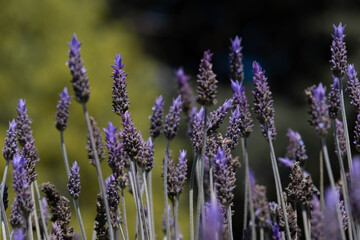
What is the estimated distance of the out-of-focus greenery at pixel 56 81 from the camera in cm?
511

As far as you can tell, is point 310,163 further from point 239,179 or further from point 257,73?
point 257,73

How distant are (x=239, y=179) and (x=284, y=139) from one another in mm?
872

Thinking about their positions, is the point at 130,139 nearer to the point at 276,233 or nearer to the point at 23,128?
the point at 23,128

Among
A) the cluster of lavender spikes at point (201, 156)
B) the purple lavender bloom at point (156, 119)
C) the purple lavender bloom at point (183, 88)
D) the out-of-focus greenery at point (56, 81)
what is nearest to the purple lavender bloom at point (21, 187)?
the cluster of lavender spikes at point (201, 156)

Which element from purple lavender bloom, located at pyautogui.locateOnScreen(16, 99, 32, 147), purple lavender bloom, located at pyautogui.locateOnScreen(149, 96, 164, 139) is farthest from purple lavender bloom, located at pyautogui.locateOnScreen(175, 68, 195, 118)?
purple lavender bloom, located at pyautogui.locateOnScreen(16, 99, 32, 147)

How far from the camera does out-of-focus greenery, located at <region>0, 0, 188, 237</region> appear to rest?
5.11m

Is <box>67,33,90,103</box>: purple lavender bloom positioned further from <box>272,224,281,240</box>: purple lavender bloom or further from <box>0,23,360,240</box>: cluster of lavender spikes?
<box>272,224,281,240</box>: purple lavender bloom

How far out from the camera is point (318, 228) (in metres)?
1.03

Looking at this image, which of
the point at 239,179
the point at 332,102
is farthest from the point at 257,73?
the point at 239,179

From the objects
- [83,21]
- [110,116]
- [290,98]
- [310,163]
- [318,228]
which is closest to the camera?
[318,228]

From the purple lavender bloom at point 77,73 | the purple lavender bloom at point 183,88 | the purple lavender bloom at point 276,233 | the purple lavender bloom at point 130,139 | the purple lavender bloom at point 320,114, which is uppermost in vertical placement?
the purple lavender bloom at point 183,88

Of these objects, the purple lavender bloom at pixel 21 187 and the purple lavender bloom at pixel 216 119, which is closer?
the purple lavender bloom at pixel 21 187

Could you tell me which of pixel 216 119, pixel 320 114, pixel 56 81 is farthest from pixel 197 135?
pixel 56 81

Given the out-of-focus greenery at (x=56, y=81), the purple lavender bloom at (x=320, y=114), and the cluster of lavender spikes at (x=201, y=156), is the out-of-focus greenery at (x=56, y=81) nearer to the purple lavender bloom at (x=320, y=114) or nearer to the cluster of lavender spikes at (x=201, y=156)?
the cluster of lavender spikes at (x=201, y=156)
